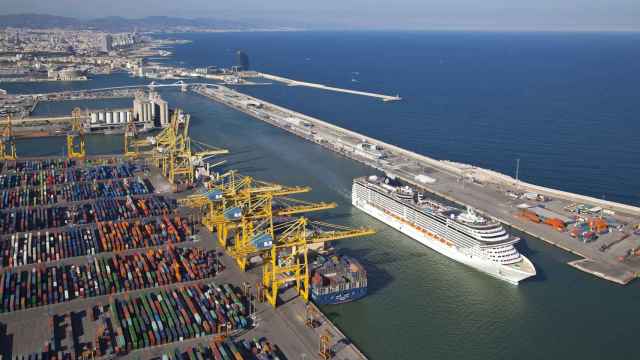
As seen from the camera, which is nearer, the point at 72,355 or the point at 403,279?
the point at 72,355

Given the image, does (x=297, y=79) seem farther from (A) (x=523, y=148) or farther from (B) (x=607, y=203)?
(B) (x=607, y=203)

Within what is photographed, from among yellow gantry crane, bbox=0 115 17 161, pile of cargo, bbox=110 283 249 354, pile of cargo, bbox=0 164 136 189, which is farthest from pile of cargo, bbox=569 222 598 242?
yellow gantry crane, bbox=0 115 17 161

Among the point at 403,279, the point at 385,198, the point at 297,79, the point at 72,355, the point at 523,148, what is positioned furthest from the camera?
the point at 297,79

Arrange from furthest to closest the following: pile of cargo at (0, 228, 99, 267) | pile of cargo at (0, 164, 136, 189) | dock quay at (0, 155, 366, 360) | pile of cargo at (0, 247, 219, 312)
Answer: pile of cargo at (0, 164, 136, 189), pile of cargo at (0, 228, 99, 267), pile of cargo at (0, 247, 219, 312), dock quay at (0, 155, 366, 360)

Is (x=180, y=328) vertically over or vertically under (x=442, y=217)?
under

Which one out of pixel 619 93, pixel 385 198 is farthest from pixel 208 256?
pixel 619 93

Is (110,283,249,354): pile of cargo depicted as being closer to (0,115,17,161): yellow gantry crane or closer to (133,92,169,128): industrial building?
(0,115,17,161): yellow gantry crane

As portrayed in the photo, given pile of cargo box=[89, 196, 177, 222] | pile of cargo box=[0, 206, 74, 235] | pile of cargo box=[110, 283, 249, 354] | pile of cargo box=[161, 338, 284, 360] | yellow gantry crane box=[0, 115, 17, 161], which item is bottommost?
pile of cargo box=[161, 338, 284, 360]
